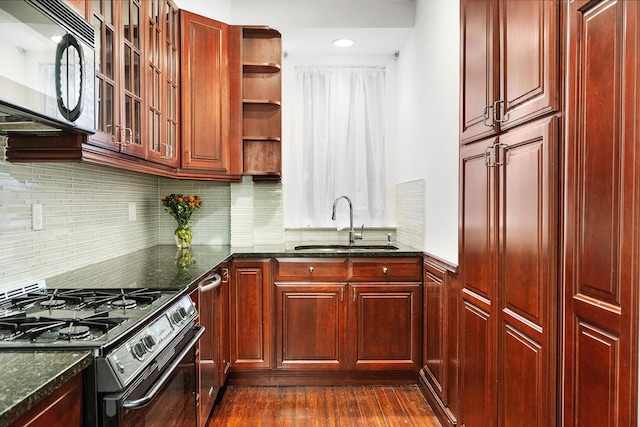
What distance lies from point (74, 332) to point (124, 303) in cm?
31

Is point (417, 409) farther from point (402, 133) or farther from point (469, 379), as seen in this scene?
point (402, 133)

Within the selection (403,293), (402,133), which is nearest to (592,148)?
(403,293)

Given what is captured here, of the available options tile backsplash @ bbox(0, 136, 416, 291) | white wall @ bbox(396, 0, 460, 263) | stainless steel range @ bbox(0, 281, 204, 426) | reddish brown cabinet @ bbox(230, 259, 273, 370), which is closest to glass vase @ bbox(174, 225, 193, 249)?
tile backsplash @ bbox(0, 136, 416, 291)

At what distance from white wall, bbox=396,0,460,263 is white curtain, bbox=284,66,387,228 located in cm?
37

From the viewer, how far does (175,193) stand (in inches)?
131

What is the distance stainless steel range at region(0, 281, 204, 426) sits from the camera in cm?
108

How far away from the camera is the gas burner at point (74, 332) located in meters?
1.12

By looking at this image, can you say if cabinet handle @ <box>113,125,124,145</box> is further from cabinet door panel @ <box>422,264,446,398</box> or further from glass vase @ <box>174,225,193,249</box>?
cabinet door panel @ <box>422,264,446,398</box>

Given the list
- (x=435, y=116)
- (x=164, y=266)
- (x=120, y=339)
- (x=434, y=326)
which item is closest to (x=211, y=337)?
(x=164, y=266)

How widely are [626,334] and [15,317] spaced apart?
1656mm

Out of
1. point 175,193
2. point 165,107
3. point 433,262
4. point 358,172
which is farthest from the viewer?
point 358,172

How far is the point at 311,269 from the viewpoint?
2904 mm

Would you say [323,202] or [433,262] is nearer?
[433,262]

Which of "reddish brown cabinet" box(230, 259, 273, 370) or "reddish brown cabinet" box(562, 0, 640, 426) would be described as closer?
"reddish brown cabinet" box(562, 0, 640, 426)
